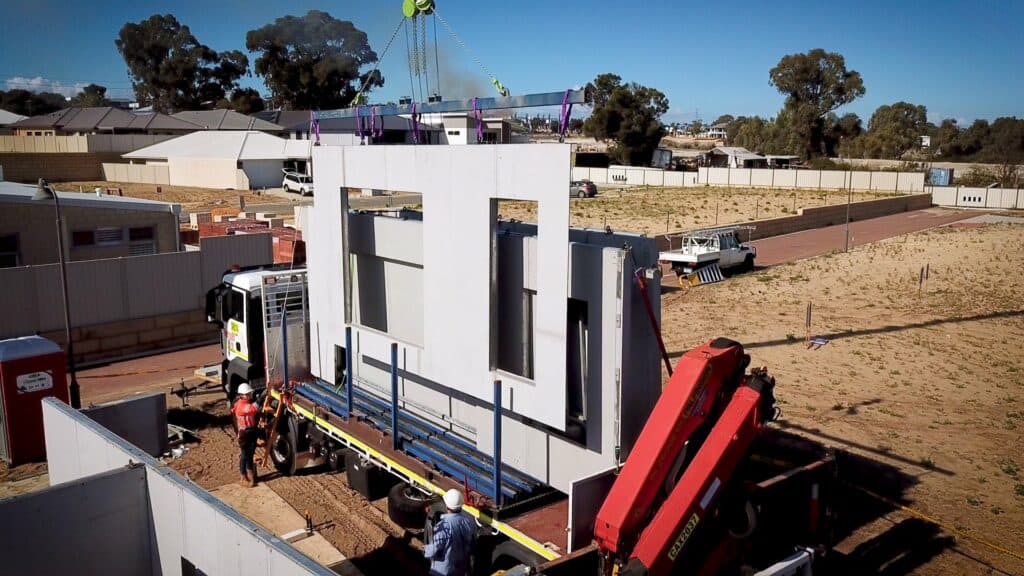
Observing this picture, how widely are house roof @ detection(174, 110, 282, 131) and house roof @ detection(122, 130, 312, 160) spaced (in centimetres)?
622

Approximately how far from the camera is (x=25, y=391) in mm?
12062

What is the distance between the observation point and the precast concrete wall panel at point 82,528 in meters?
7.02

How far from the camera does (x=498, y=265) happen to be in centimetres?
805

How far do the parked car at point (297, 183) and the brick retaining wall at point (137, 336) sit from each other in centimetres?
3294

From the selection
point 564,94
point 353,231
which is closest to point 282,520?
point 353,231

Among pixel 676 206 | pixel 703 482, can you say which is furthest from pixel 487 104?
pixel 676 206

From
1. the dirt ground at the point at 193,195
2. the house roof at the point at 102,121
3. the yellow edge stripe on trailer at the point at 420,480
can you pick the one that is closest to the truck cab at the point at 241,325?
the yellow edge stripe on trailer at the point at 420,480

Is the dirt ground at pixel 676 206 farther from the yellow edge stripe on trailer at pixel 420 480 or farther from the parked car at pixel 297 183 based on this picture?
the yellow edge stripe on trailer at pixel 420 480

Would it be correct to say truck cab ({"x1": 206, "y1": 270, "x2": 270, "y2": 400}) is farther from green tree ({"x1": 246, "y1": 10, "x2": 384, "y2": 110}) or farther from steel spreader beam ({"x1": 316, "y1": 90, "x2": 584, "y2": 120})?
green tree ({"x1": 246, "y1": 10, "x2": 384, "y2": 110})

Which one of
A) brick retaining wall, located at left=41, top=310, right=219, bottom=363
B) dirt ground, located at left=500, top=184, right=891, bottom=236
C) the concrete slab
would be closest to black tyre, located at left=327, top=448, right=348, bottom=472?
the concrete slab

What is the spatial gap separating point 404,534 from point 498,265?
12.2 feet

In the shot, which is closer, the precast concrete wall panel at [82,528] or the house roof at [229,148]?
the precast concrete wall panel at [82,528]

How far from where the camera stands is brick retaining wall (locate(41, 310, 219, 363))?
17453 mm

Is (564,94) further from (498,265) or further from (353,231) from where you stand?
(353,231)
